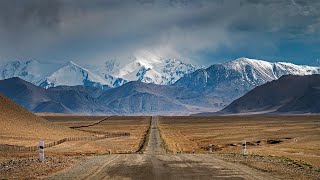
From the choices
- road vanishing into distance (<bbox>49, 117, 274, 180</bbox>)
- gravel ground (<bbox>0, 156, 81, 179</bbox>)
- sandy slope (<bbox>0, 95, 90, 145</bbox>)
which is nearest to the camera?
road vanishing into distance (<bbox>49, 117, 274, 180</bbox>)

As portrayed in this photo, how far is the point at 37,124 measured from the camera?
385 feet

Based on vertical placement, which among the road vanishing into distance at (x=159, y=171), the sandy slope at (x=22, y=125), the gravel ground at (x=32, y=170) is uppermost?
the sandy slope at (x=22, y=125)

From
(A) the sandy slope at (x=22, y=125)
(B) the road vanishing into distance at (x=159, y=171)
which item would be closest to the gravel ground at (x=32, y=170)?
(B) the road vanishing into distance at (x=159, y=171)

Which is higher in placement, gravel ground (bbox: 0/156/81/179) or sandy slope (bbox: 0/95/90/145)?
sandy slope (bbox: 0/95/90/145)

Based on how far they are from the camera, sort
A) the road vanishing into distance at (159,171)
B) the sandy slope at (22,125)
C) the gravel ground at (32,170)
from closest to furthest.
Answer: the road vanishing into distance at (159,171) < the gravel ground at (32,170) < the sandy slope at (22,125)

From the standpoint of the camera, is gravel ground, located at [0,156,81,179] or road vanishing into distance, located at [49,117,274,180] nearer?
road vanishing into distance, located at [49,117,274,180]

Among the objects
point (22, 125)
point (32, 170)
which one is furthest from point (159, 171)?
point (22, 125)

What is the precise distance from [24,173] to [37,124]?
9371 centimetres

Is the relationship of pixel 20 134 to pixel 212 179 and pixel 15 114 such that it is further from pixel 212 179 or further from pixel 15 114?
pixel 212 179

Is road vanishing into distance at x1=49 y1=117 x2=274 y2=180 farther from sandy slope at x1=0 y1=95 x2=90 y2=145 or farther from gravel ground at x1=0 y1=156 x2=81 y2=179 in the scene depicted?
sandy slope at x1=0 y1=95 x2=90 y2=145

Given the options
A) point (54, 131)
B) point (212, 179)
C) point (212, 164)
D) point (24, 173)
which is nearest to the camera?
point (212, 179)

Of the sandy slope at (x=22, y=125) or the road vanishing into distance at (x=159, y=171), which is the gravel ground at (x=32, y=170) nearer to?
the road vanishing into distance at (x=159, y=171)

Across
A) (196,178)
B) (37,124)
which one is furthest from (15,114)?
(196,178)

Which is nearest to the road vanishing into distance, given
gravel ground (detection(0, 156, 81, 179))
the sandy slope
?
gravel ground (detection(0, 156, 81, 179))
